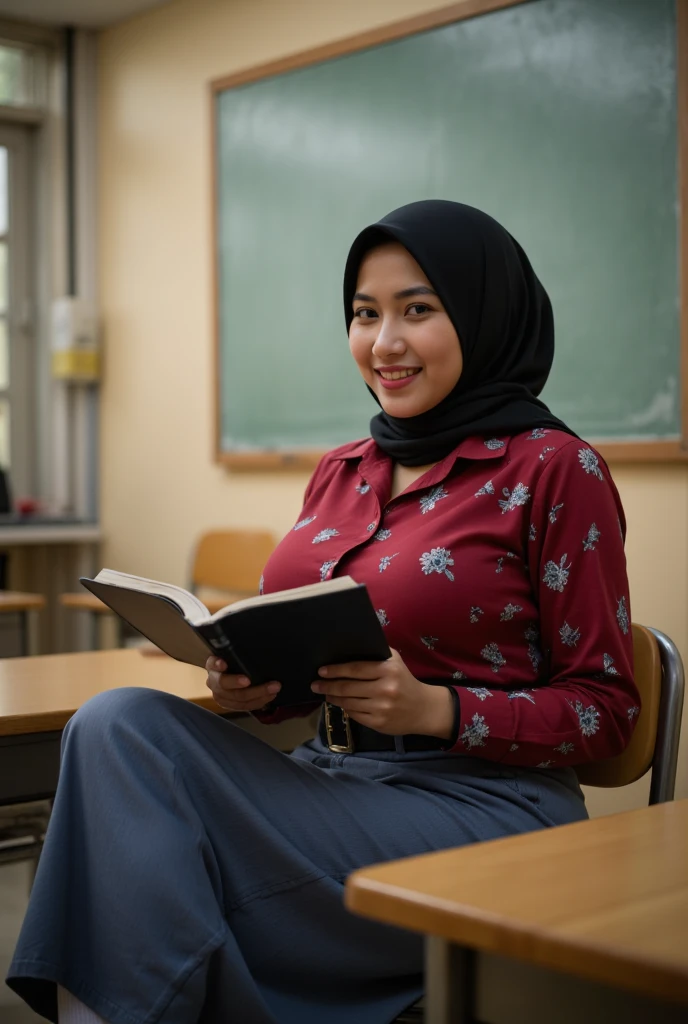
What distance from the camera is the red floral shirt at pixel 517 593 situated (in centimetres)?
137

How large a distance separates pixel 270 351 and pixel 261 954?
3209 mm

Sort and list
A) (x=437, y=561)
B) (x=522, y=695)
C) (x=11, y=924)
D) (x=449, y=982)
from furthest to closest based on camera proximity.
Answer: (x=11, y=924) < (x=437, y=561) < (x=522, y=695) < (x=449, y=982)

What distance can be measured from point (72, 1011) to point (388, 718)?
0.44 metres

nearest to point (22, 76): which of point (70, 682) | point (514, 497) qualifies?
point (70, 682)

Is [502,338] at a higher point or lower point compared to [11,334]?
lower

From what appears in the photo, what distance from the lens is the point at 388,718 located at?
4.22 feet

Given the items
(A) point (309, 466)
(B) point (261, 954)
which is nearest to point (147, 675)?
(B) point (261, 954)

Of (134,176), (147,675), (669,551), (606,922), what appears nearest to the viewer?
→ (606,922)

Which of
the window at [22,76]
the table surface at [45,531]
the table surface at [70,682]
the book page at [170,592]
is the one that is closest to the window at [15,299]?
the window at [22,76]

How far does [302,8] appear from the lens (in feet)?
13.5

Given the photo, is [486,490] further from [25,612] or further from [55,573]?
[55,573]

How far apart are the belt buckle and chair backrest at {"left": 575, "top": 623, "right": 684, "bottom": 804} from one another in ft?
1.09

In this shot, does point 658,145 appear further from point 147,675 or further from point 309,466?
point 147,675

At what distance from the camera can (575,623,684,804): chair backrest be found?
1.48m
